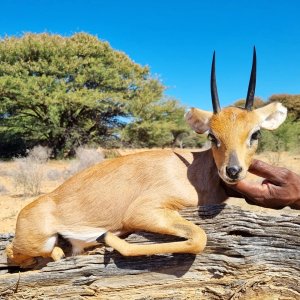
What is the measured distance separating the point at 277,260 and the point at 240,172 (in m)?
0.68

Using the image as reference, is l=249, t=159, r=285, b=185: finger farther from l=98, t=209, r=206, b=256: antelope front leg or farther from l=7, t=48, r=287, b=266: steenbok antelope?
l=98, t=209, r=206, b=256: antelope front leg

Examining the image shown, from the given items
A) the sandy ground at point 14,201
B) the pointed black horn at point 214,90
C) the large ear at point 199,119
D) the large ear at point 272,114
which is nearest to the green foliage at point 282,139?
the sandy ground at point 14,201

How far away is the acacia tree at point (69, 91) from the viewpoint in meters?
29.4

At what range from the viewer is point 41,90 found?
29.3 m

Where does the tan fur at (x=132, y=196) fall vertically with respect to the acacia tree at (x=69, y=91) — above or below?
Answer: below

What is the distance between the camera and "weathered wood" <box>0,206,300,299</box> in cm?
319

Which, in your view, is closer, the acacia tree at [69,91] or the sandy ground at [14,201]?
the sandy ground at [14,201]

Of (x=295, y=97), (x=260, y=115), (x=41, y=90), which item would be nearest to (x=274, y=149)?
(x=41, y=90)

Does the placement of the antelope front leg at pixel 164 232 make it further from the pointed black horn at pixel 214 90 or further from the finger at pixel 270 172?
the pointed black horn at pixel 214 90

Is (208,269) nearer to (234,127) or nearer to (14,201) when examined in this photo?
(234,127)

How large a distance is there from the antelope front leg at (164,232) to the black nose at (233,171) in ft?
1.51

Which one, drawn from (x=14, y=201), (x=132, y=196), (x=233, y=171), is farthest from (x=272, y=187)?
(x=14, y=201)

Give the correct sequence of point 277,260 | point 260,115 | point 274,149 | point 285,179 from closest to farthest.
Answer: point 277,260 < point 285,179 < point 260,115 < point 274,149

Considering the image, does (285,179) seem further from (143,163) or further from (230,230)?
(143,163)
